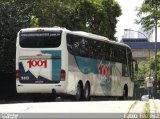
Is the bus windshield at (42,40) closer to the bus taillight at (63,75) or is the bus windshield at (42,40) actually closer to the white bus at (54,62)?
the white bus at (54,62)

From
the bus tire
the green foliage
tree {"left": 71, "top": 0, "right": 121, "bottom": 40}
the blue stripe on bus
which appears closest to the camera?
the blue stripe on bus

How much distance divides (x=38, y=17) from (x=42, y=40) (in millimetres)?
15208

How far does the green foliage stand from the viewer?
3341cm

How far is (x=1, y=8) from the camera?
34.6m

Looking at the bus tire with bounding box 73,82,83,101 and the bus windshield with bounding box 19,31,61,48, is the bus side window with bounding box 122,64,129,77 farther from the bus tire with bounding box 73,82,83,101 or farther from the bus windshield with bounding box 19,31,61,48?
the bus windshield with bounding box 19,31,61,48

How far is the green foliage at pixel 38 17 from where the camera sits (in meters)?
33.4

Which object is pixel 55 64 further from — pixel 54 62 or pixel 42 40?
pixel 42 40

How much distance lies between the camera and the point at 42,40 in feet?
85.0

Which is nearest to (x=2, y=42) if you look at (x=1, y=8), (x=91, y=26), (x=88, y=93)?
(x=1, y=8)

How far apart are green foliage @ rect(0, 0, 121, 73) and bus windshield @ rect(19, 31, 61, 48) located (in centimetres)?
689

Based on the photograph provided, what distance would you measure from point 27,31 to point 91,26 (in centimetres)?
3493

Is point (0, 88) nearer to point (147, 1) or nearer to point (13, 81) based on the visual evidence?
point (13, 81)

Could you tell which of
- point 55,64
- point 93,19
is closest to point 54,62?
point 55,64

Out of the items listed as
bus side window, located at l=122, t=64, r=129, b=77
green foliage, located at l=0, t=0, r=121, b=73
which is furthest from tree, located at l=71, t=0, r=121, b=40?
bus side window, located at l=122, t=64, r=129, b=77
